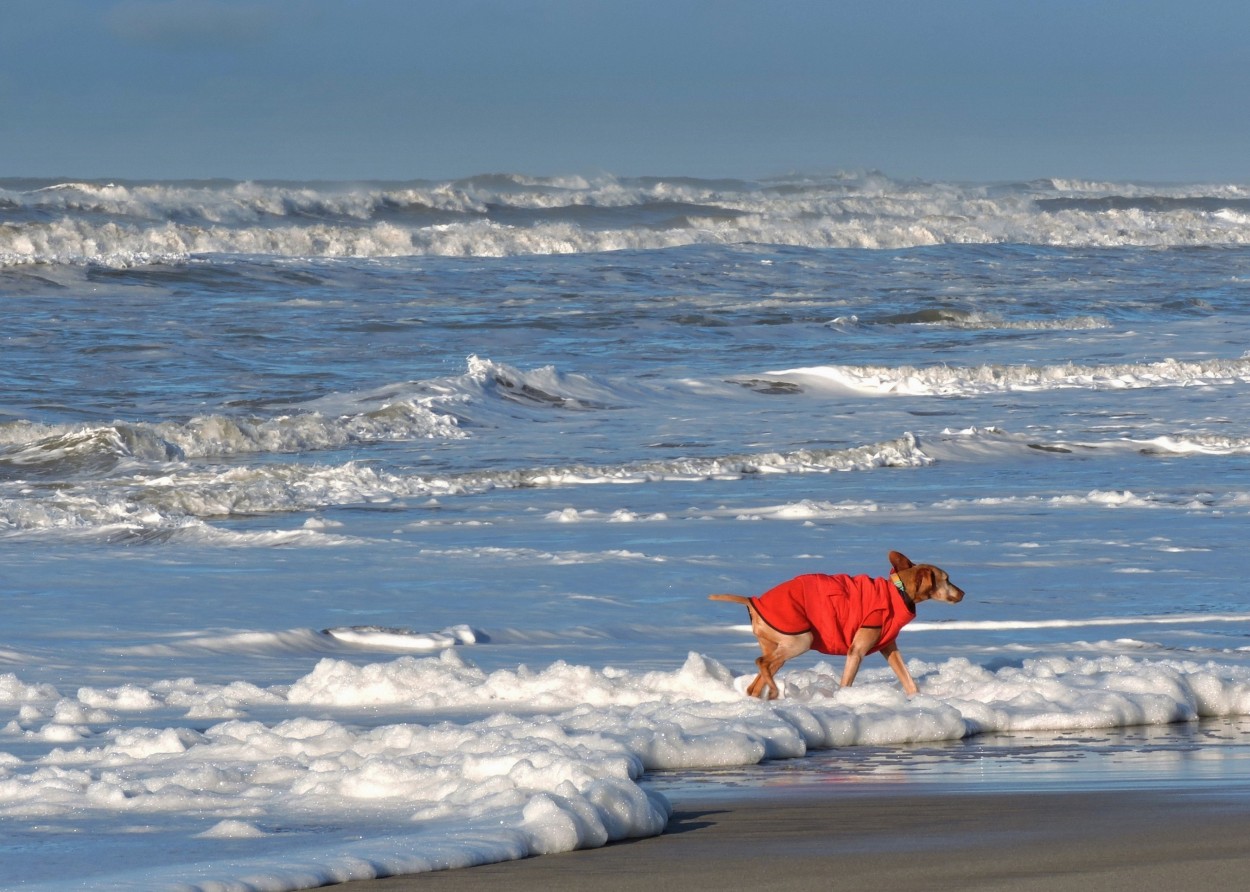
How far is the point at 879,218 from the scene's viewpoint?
58.3 metres

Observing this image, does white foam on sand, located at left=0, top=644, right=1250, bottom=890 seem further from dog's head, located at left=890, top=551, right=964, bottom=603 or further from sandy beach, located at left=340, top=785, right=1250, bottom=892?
dog's head, located at left=890, top=551, right=964, bottom=603

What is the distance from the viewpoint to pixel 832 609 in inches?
247

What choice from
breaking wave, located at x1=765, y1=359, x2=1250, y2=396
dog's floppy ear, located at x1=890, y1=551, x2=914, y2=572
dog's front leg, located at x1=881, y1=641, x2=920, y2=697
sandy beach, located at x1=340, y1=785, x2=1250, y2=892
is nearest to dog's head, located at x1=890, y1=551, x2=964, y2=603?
dog's floppy ear, located at x1=890, y1=551, x2=914, y2=572

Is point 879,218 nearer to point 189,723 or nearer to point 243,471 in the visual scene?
point 243,471

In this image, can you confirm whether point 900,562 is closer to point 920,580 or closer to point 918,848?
point 920,580

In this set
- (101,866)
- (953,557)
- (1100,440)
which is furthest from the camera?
(1100,440)

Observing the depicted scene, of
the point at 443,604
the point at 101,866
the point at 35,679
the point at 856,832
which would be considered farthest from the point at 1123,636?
the point at 101,866

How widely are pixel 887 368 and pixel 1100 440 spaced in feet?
19.6

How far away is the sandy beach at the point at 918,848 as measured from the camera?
377 centimetres

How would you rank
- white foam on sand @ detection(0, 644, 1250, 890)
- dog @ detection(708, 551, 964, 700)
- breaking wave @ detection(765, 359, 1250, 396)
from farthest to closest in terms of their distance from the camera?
breaking wave @ detection(765, 359, 1250, 396) < dog @ detection(708, 551, 964, 700) < white foam on sand @ detection(0, 644, 1250, 890)

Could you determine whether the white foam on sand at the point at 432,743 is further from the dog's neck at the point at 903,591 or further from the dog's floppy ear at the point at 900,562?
the dog's floppy ear at the point at 900,562

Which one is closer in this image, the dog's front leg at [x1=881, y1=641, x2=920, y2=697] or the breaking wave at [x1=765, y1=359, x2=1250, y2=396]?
the dog's front leg at [x1=881, y1=641, x2=920, y2=697]

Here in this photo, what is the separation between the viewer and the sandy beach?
3.77 metres

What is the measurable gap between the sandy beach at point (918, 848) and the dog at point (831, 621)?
1303 mm
